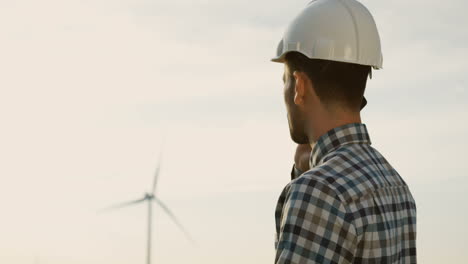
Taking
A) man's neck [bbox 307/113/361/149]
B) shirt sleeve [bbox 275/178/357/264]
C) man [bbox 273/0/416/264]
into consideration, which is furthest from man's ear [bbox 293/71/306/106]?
shirt sleeve [bbox 275/178/357/264]

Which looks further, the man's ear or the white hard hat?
the white hard hat

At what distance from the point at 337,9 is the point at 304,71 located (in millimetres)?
698

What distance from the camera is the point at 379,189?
5230 mm

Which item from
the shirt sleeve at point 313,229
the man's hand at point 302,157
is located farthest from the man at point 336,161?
the man's hand at point 302,157

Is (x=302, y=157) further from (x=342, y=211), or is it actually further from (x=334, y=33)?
(x=342, y=211)

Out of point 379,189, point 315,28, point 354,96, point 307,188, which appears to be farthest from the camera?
point 315,28

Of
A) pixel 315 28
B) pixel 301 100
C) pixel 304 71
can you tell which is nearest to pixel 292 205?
pixel 301 100

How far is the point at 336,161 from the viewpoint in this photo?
5.24m

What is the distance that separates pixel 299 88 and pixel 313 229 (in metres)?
1.21

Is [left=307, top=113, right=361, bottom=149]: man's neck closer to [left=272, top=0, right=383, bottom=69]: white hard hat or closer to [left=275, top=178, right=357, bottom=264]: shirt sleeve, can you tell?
[left=272, top=0, right=383, bottom=69]: white hard hat

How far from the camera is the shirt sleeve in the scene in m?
4.79

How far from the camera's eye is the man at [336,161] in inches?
189

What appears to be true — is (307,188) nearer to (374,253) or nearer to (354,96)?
(374,253)

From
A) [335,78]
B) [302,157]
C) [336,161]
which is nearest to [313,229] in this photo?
[336,161]
